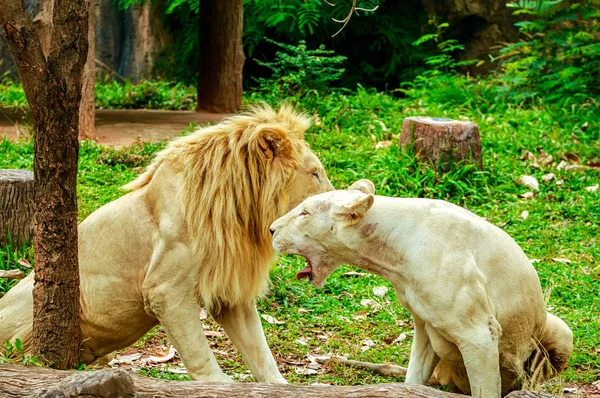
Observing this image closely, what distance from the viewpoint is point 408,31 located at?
14.4 m

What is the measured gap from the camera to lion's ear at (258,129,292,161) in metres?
4.45

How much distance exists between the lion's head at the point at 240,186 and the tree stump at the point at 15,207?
204 cm

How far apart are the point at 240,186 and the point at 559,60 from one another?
7816mm

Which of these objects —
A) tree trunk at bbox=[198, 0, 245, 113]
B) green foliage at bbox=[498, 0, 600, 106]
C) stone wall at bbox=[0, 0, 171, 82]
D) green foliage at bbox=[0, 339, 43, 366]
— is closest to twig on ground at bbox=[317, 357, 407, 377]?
green foliage at bbox=[0, 339, 43, 366]

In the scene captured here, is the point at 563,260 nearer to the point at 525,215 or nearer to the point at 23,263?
the point at 525,215

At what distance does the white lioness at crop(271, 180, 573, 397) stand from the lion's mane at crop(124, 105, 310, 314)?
35cm

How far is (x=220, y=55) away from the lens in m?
11.6

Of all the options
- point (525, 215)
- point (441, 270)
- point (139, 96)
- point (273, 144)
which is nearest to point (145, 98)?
point (139, 96)

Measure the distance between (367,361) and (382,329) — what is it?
1.93 ft

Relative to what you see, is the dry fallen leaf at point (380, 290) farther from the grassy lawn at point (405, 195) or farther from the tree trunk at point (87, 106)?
the tree trunk at point (87, 106)

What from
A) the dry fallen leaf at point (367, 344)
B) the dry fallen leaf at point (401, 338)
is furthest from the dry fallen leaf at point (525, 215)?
the dry fallen leaf at point (367, 344)

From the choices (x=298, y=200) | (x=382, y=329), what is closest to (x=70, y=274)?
(x=298, y=200)

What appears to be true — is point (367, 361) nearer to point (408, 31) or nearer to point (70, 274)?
point (70, 274)

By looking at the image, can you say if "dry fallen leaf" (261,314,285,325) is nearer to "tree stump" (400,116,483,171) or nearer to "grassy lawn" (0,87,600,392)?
"grassy lawn" (0,87,600,392)
